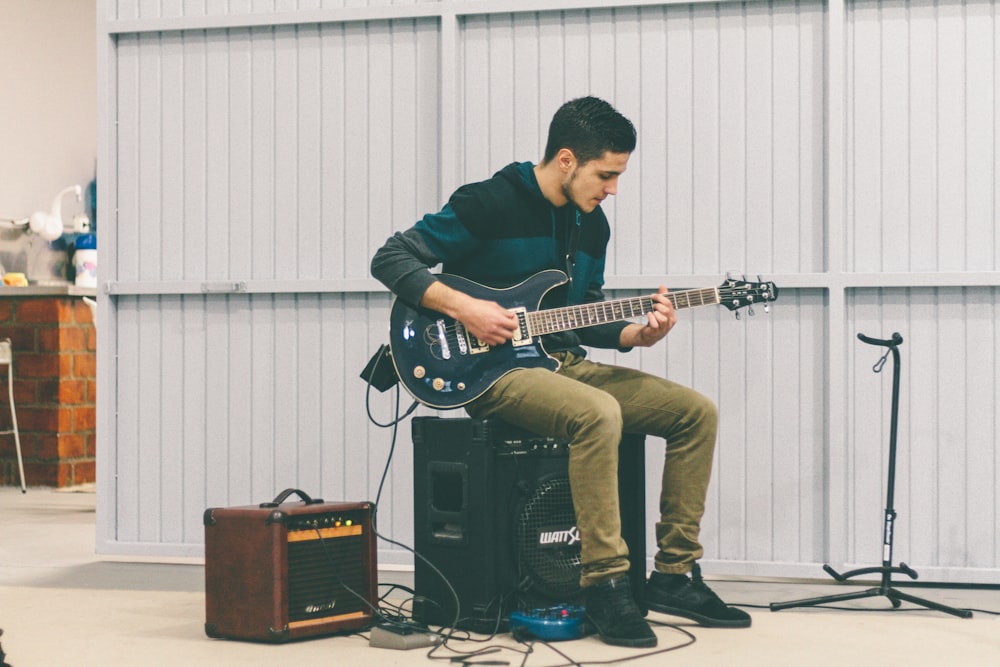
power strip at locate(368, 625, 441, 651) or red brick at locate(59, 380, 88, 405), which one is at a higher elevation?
red brick at locate(59, 380, 88, 405)

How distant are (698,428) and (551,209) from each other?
2.37 feet

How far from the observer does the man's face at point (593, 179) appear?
3.00m

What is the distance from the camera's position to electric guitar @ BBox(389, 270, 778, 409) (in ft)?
9.62

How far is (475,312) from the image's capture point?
9.47ft

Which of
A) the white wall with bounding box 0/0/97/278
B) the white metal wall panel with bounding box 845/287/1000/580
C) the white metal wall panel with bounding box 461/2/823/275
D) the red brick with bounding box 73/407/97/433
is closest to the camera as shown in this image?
the white metal wall panel with bounding box 845/287/1000/580

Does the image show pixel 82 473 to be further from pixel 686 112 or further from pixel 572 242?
pixel 572 242

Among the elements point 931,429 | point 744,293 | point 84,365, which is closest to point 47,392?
point 84,365

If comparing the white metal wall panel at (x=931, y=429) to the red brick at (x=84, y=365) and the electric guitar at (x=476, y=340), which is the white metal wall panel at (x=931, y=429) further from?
the red brick at (x=84, y=365)

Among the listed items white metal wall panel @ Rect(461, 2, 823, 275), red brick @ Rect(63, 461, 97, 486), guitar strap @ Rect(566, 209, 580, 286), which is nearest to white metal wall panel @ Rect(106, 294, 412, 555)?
white metal wall panel @ Rect(461, 2, 823, 275)

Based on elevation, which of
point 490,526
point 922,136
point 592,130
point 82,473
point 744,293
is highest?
point 922,136

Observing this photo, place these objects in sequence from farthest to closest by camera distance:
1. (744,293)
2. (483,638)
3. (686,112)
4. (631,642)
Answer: (686,112) → (744,293) → (483,638) → (631,642)

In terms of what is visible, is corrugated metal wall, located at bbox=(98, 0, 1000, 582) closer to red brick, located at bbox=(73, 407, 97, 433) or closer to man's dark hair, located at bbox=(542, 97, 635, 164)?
man's dark hair, located at bbox=(542, 97, 635, 164)

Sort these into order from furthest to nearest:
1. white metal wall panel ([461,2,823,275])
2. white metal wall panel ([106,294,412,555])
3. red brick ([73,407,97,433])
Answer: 1. red brick ([73,407,97,433])
2. white metal wall panel ([106,294,412,555])
3. white metal wall panel ([461,2,823,275])

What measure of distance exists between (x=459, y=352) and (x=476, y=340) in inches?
2.2
